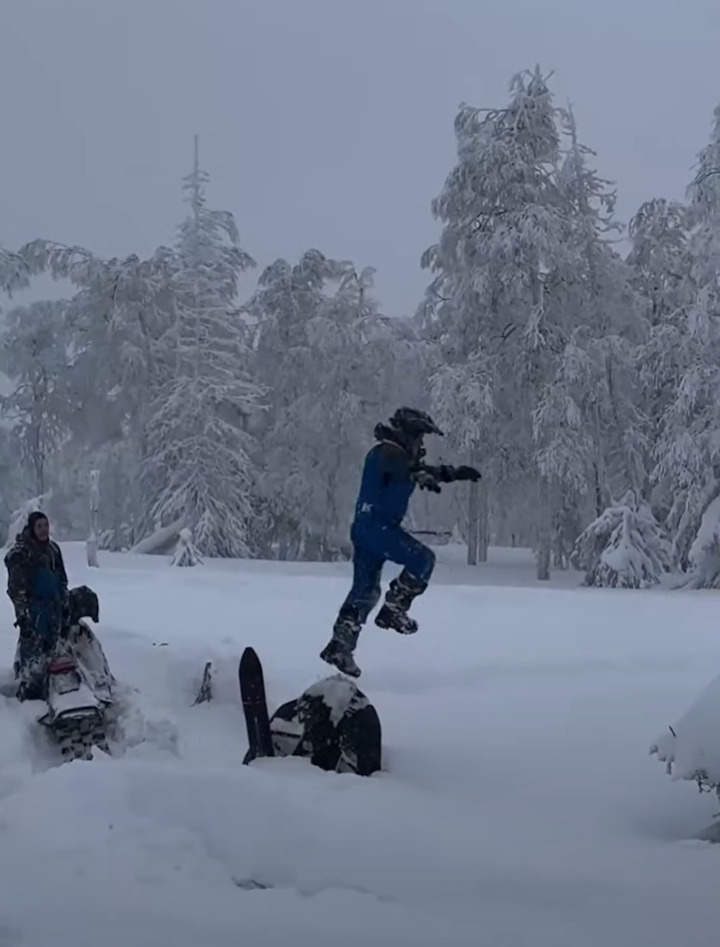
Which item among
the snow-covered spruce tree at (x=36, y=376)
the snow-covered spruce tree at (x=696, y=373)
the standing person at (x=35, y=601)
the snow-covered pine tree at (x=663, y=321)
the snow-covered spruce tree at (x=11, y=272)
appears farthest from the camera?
the snow-covered spruce tree at (x=36, y=376)

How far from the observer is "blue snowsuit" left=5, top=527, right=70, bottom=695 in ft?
20.6

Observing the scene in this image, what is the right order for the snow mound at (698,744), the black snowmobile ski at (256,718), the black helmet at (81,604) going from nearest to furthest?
the snow mound at (698,744), the black snowmobile ski at (256,718), the black helmet at (81,604)

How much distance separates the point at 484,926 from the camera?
2750 mm

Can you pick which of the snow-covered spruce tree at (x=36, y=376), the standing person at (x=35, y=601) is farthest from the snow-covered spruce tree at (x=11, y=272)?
the standing person at (x=35, y=601)

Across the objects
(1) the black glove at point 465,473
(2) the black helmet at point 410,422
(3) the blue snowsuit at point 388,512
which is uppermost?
(2) the black helmet at point 410,422

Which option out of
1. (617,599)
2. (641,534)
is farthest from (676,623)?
(641,534)

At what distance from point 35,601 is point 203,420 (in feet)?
52.0

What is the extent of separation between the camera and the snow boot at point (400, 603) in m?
5.16

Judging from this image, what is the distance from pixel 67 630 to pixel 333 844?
368 centimetres

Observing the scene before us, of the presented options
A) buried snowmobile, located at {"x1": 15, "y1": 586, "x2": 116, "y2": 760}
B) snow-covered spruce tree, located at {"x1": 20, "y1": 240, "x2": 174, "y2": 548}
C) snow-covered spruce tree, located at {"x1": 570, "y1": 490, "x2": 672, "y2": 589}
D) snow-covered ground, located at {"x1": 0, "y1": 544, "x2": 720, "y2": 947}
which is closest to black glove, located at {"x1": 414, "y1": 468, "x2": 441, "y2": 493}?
snow-covered ground, located at {"x1": 0, "y1": 544, "x2": 720, "y2": 947}

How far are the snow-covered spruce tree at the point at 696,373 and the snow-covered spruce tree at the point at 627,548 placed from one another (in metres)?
0.53

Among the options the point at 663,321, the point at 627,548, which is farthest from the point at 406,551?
the point at 663,321

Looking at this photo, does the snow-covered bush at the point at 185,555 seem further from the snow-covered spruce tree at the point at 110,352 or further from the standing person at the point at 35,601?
the standing person at the point at 35,601

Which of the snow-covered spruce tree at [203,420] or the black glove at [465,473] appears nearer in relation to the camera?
the black glove at [465,473]
